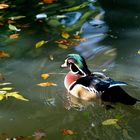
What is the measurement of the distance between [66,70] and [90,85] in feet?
3.74

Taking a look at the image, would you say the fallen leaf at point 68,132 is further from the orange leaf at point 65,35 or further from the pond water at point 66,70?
the orange leaf at point 65,35

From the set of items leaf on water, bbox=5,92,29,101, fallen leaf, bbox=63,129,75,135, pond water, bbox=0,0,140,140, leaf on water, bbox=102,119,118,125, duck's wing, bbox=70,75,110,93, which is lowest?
pond water, bbox=0,0,140,140

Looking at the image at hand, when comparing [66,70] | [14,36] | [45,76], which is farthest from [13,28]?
[45,76]

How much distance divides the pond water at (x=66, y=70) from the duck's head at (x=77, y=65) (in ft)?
1.11

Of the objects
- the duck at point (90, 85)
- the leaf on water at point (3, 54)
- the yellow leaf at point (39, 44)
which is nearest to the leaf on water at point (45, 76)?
the duck at point (90, 85)

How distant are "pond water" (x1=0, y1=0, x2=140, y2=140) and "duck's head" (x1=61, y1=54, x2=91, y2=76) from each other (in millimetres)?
338

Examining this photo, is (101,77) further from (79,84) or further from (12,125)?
(12,125)

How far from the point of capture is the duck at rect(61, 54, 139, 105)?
5.96 m

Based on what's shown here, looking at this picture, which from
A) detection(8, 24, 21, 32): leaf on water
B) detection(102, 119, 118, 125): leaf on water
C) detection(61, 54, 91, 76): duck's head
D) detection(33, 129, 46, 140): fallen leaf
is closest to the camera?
detection(33, 129, 46, 140): fallen leaf

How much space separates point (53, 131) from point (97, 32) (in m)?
3.30

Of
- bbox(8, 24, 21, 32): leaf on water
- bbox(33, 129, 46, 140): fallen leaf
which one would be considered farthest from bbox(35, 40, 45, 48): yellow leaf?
bbox(33, 129, 46, 140): fallen leaf

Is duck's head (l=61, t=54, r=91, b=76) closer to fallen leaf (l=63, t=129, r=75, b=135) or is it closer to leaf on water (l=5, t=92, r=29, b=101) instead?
leaf on water (l=5, t=92, r=29, b=101)

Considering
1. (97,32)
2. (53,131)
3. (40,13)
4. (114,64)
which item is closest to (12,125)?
(53,131)

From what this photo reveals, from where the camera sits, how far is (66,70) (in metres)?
7.23
